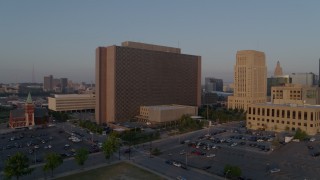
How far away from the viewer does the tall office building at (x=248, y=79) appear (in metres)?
168

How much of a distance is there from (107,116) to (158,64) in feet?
126

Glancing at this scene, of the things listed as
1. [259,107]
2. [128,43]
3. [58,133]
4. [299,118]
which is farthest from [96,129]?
[299,118]

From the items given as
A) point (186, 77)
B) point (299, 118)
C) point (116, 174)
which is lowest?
point (116, 174)

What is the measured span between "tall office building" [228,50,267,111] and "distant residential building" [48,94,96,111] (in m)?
91.7

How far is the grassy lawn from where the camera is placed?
2174 inches

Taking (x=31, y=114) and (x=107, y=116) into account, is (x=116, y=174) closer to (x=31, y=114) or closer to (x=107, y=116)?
(x=107, y=116)

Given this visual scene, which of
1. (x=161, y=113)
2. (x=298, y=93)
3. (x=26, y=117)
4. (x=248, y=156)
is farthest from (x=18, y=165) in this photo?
(x=298, y=93)

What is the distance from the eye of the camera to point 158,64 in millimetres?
148375

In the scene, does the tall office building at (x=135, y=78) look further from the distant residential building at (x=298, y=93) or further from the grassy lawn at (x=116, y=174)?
the grassy lawn at (x=116, y=174)

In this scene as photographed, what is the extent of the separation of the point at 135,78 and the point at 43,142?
55774 mm

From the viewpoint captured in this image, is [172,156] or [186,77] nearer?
[172,156]

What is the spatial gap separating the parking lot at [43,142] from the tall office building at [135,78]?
1952 cm

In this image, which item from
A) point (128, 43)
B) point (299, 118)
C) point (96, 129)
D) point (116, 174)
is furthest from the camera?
point (128, 43)

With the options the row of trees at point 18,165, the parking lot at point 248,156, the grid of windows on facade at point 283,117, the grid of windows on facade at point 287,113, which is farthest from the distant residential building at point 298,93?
the row of trees at point 18,165
